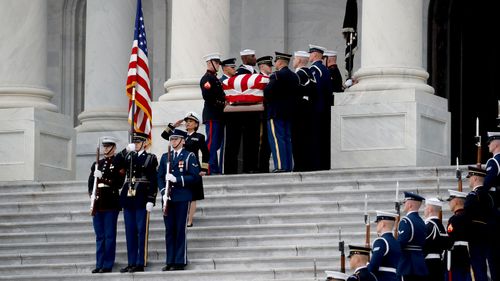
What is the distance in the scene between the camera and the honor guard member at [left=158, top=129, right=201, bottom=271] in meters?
31.8

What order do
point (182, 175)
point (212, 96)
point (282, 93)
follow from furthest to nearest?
point (212, 96), point (282, 93), point (182, 175)

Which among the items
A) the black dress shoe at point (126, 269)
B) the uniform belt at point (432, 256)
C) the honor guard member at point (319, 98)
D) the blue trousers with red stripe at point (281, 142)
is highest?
the honor guard member at point (319, 98)

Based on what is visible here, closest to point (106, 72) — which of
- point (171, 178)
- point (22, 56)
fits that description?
point (22, 56)

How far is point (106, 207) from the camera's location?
33.0 m

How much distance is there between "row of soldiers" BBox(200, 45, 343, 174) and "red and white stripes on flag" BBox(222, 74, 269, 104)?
5.0 inches

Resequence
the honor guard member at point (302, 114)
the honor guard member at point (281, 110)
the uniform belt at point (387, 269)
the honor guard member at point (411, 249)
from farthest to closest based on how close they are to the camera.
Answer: the honor guard member at point (302, 114), the honor guard member at point (281, 110), the honor guard member at point (411, 249), the uniform belt at point (387, 269)

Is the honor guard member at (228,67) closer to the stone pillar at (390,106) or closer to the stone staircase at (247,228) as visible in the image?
the stone pillar at (390,106)

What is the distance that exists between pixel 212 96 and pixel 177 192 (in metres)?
3.67

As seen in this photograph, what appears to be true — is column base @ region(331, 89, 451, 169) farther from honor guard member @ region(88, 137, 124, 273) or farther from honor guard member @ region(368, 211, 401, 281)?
honor guard member @ region(368, 211, 401, 281)

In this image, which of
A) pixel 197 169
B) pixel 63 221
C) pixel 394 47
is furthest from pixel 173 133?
pixel 394 47

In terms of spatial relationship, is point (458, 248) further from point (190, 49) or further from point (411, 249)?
point (190, 49)

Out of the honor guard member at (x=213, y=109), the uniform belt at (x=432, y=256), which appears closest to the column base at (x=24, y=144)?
the honor guard member at (x=213, y=109)

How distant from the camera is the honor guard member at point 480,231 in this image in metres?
29.1

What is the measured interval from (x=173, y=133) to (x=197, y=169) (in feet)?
2.69
